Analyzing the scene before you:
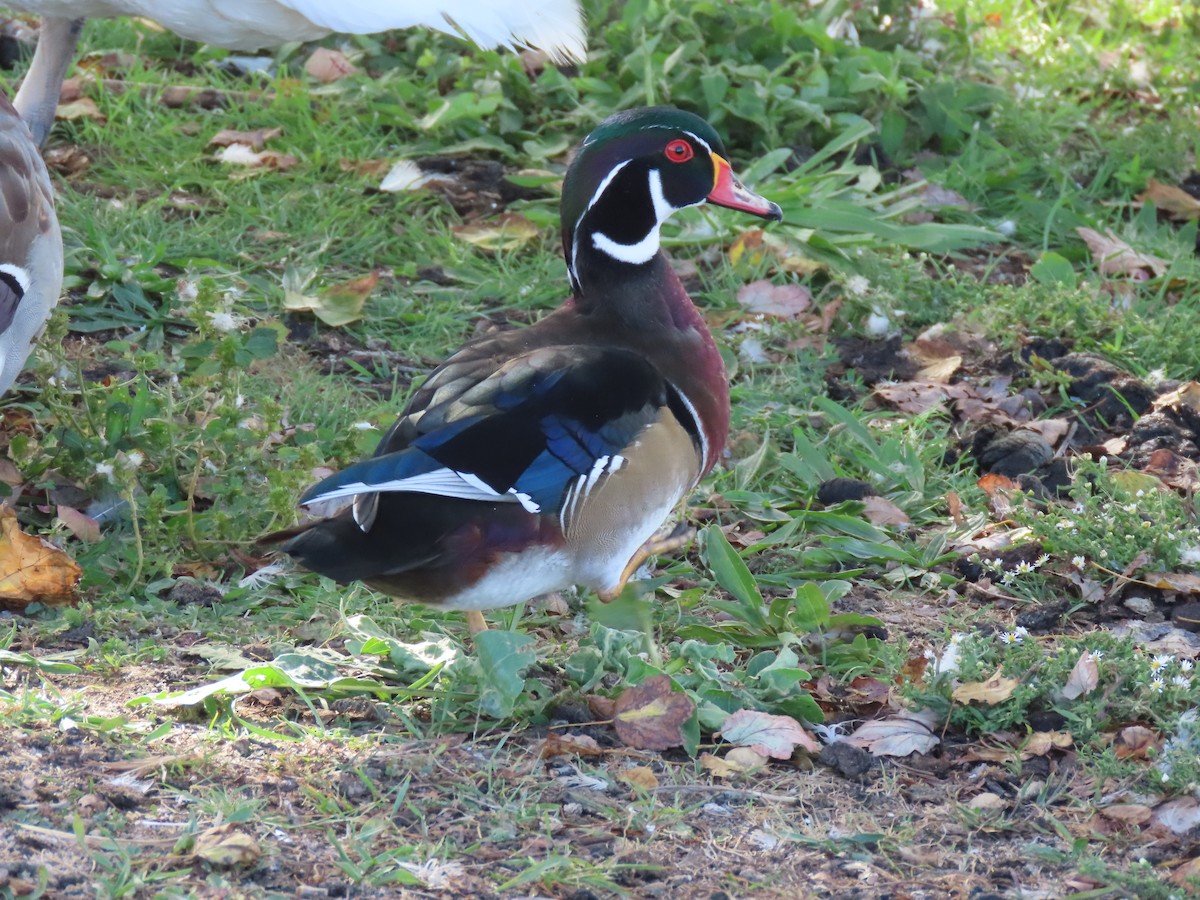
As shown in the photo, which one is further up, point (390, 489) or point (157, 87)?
point (390, 489)

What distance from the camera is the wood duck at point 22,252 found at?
Result: 344cm

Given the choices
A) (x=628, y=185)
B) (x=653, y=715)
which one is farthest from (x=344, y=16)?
(x=653, y=715)

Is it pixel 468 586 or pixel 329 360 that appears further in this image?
pixel 329 360

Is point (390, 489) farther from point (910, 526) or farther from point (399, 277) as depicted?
point (399, 277)

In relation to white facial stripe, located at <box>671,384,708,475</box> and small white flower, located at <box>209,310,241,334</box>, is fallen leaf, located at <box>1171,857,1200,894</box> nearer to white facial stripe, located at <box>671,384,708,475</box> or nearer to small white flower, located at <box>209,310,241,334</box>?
white facial stripe, located at <box>671,384,708,475</box>

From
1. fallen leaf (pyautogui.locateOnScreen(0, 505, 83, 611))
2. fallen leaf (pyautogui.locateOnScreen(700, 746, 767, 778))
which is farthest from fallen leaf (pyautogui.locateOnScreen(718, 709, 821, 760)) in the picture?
fallen leaf (pyautogui.locateOnScreen(0, 505, 83, 611))

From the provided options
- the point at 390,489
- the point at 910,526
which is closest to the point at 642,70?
the point at 910,526

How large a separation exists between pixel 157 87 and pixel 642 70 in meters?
1.78

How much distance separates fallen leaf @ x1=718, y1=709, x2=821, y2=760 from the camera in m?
2.81

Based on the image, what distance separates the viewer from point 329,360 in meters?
4.56

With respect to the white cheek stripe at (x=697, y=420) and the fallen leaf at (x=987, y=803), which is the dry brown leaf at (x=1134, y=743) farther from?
the white cheek stripe at (x=697, y=420)

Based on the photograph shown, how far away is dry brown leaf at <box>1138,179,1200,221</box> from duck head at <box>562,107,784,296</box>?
262cm

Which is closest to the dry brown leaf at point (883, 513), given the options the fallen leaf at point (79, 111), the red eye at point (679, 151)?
the red eye at point (679, 151)

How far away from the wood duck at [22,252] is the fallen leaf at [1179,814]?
2506 mm
